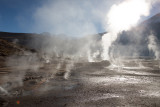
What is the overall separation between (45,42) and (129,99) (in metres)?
117

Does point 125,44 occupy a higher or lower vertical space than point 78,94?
higher

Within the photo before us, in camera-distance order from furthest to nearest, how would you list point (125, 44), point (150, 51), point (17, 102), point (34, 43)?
point (34, 43) < point (125, 44) < point (150, 51) < point (17, 102)

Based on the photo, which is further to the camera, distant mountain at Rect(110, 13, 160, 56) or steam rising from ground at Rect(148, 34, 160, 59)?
distant mountain at Rect(110, 13, 160, 56)

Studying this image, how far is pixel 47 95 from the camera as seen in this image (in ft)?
25.9

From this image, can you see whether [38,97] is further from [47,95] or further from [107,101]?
[107,101]

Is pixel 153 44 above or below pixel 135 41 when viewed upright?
below

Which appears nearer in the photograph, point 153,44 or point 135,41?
point 153,44

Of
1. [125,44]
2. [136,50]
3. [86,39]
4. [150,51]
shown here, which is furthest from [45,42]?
[150,51]

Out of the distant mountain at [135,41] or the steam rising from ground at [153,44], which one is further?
the distant mountain at [135,41]

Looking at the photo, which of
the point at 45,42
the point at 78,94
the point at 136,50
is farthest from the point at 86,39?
the point at 78,94

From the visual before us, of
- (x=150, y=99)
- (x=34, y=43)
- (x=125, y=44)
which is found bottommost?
(x=150, y=99)

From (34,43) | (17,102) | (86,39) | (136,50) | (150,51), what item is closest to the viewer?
(17,102)

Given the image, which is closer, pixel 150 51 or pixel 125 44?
pixel 150 51

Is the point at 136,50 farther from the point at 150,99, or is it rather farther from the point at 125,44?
the point at 150,99
